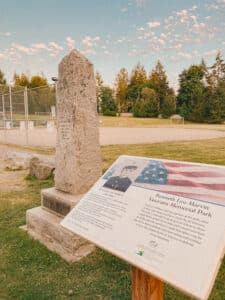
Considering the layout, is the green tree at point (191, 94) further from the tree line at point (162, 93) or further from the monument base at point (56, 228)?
the monument base at point (56, 228)

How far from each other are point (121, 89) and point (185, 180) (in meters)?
57.7

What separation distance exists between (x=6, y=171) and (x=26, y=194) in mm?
2979

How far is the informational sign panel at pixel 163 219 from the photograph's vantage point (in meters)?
1.45

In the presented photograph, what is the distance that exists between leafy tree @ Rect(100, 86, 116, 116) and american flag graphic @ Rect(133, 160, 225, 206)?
56.6 m

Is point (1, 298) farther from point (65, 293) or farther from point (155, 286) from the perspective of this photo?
A: point (155, 286)

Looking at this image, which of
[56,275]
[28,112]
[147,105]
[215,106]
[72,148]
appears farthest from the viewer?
[147,105]

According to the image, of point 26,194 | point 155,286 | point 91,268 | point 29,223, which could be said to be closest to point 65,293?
point 91,268

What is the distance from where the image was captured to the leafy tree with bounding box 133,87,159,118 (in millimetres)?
52875

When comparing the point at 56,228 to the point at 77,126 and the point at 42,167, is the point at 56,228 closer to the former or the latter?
the point at 77,126

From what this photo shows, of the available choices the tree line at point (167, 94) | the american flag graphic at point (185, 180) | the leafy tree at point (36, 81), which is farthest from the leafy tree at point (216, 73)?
the american flag graphic at point (185, 180)

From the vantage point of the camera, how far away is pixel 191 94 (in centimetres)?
4934

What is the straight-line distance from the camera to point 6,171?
8766 millimetres

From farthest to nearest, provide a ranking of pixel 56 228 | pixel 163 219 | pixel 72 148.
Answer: pixel 72 148
pixel 56 228
pixel 163 219

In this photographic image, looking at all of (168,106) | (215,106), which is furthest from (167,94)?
(215,106)
